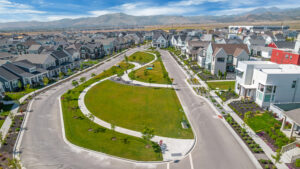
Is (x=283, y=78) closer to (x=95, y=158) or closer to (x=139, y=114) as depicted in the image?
(x=139, y=114)

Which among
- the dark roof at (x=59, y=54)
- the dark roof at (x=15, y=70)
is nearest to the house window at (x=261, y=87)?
the dark roof at (x=15, y=70)

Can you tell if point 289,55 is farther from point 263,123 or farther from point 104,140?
point 104,140

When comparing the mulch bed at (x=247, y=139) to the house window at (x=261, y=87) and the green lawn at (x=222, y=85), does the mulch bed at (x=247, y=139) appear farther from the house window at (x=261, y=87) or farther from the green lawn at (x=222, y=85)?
the green lawn at (x=222, y=85)

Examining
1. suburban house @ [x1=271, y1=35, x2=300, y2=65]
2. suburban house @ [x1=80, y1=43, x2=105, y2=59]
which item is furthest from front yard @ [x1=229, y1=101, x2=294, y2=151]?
suburban house @ [x1=80, y1=43, x2=105, y2=59]

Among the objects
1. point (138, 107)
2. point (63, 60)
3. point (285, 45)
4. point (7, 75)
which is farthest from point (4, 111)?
point (285, 45)

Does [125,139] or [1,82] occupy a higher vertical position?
[1,82]

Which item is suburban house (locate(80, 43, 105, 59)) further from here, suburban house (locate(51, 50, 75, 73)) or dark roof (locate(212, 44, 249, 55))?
dark roof (locate(212, 44, 249, 55))

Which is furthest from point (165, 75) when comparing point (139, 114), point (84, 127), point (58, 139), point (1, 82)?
point (1, 82)
